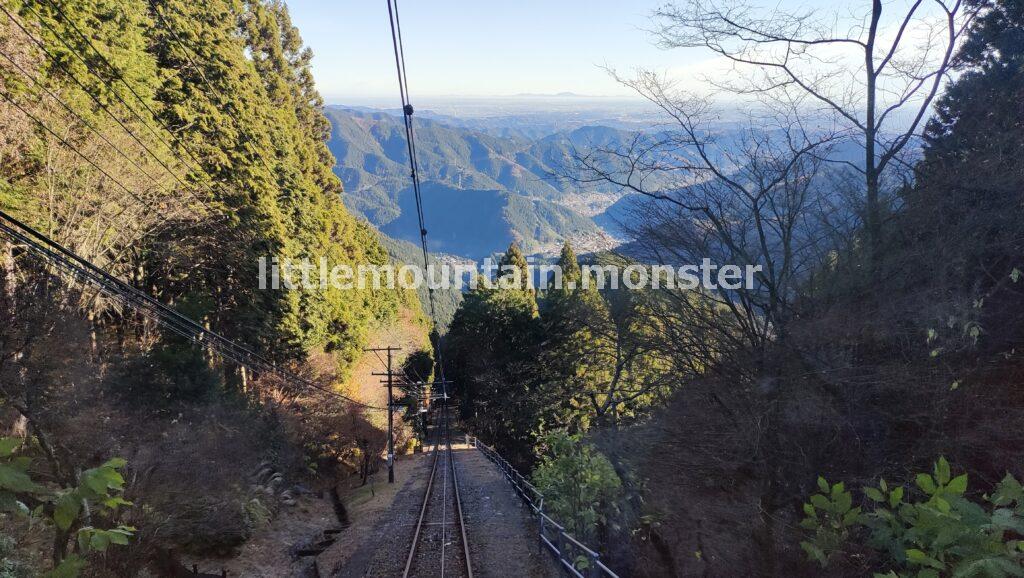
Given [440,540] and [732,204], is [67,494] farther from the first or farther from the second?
[440,540]

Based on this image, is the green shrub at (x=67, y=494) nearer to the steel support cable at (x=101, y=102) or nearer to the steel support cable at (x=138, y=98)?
the steel support cable at (x=101, y=102)

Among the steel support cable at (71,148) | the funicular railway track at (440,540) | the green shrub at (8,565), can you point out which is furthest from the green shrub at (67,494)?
the steel support cable at (71,148)

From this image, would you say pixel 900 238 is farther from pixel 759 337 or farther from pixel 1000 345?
pixel 759 337

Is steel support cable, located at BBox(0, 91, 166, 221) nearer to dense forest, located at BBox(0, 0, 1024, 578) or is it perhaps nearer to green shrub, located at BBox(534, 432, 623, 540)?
dense forest, located at BBox(0, 0, 1024, 578)

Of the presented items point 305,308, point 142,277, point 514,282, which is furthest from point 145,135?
point 514,282

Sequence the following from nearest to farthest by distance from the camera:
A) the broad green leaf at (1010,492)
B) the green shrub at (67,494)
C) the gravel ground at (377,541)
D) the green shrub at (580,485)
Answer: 1. the green shrub at (67,494)
2. the broad green leaf at (1010,492)
3. the green shrub at (580,485)
4. the gravel ground at (377,541)

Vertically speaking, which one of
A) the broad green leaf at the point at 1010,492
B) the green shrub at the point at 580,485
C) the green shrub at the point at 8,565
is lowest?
the green shrub at the point at 580,485

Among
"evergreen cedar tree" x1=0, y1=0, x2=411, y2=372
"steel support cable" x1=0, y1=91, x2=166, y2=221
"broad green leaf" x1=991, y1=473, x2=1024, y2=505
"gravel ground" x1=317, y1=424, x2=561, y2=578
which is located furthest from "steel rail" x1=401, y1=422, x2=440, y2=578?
"steel support cable" x1=0, y1=91, x2=166, y2=221
